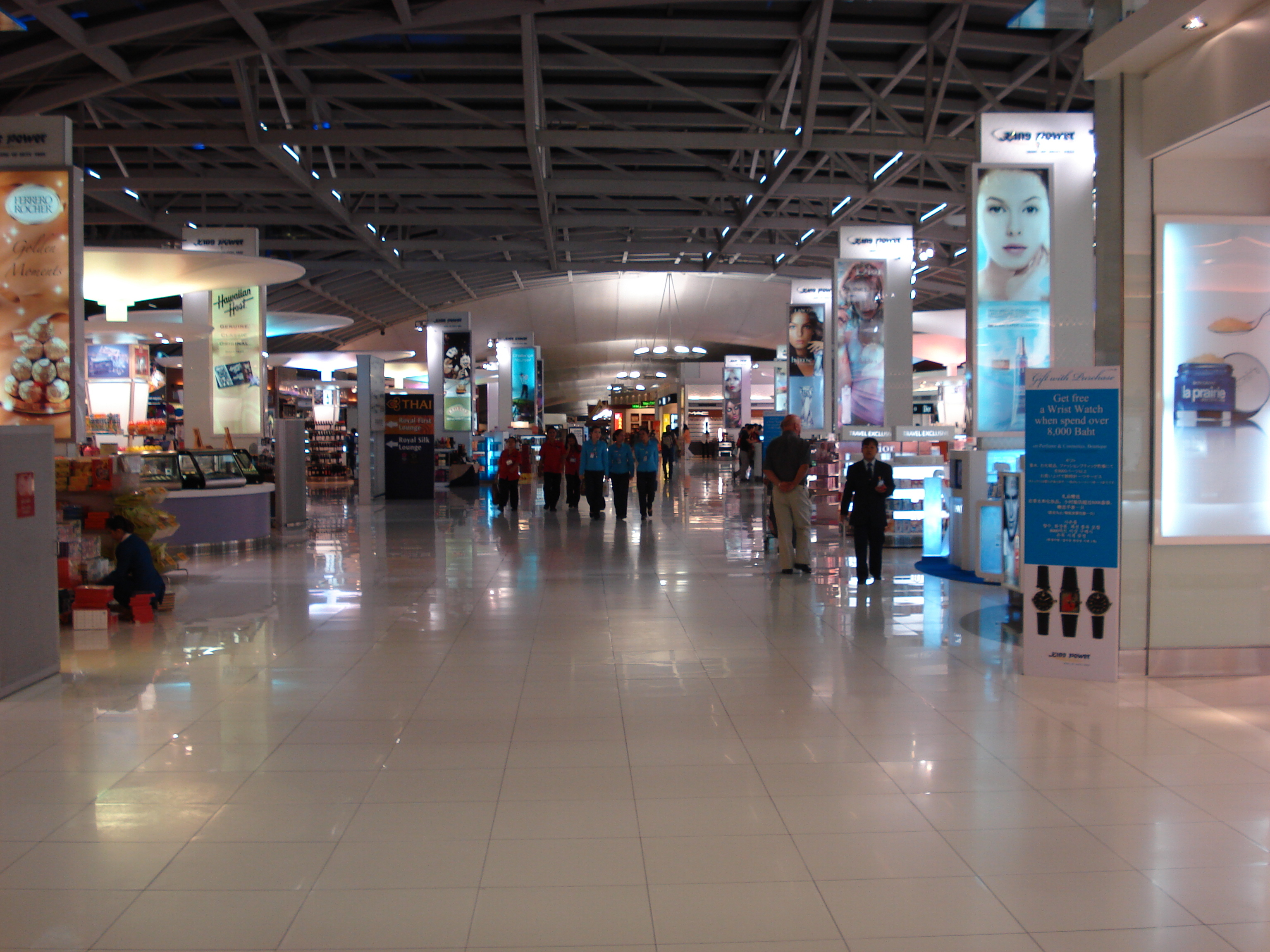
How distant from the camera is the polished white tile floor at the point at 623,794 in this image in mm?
2627

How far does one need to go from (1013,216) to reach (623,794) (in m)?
6.60

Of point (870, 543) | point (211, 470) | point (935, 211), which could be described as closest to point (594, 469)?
point (211, 470)

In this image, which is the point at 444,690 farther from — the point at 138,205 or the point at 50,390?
the point at 138,205

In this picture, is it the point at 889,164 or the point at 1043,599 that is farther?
the point at 889,164

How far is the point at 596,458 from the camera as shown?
1580 cm

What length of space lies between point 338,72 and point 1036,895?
581 inches

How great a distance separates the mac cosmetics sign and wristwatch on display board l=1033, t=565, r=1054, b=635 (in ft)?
10.6

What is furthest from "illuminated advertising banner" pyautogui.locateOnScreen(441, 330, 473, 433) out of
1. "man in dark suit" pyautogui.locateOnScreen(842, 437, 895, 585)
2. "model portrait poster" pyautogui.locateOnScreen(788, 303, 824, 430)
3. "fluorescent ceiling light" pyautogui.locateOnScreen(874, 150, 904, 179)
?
"man in dark suit" pyautogui.locateOnScreen(842, 437, 895, 585)

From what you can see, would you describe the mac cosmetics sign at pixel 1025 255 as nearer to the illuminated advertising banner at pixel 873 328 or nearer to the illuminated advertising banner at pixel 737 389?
the illuminated advertising banner at pixel 873 328

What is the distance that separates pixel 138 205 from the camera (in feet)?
63.2

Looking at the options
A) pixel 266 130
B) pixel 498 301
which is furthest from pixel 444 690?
pixel 498 301

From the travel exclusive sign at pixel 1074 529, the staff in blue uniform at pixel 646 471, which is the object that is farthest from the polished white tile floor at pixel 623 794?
the staff in blue uniform at pixel 646 471

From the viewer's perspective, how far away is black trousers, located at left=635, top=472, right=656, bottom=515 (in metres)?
15.8

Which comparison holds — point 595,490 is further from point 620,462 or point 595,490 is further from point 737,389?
point 737,389
